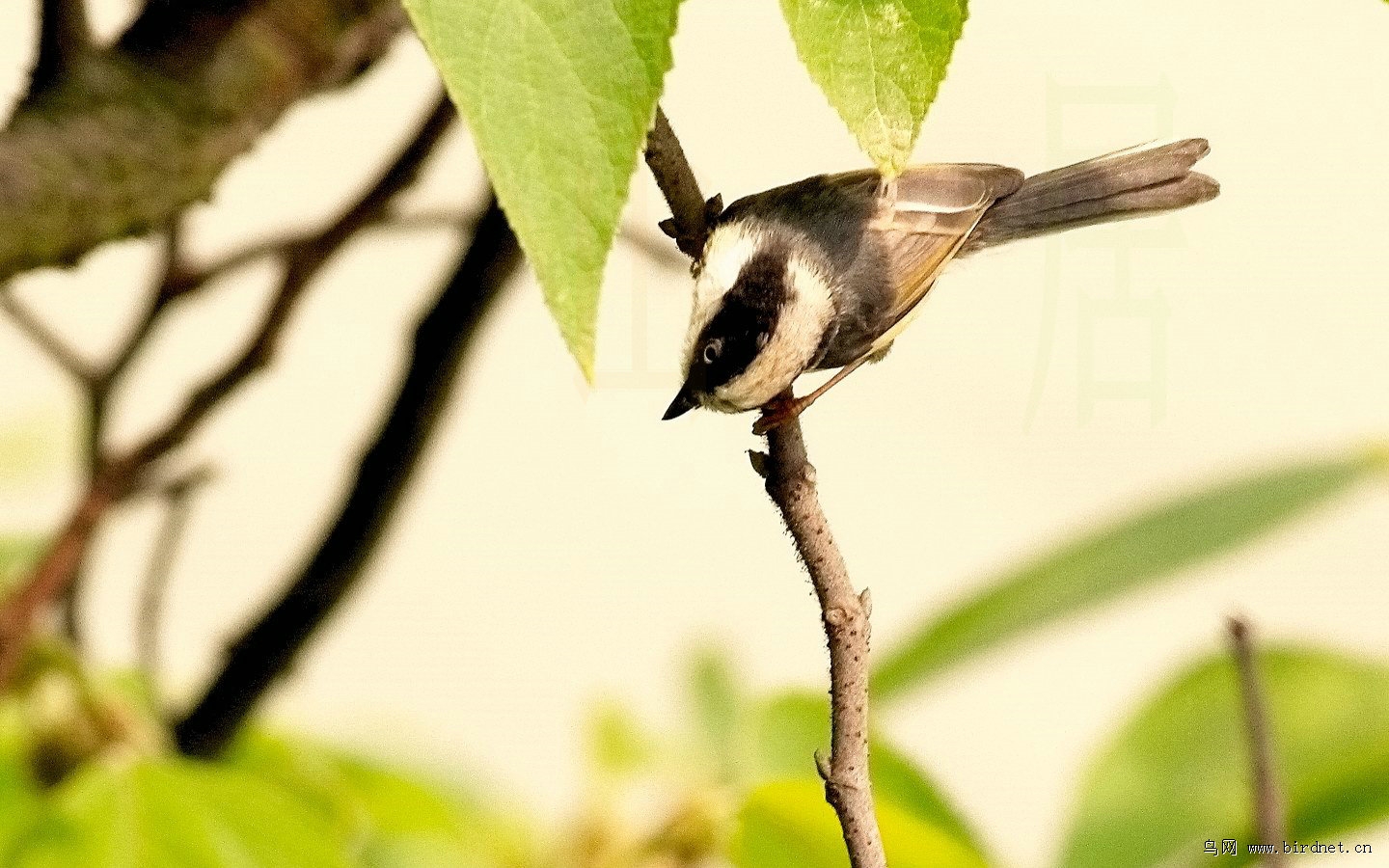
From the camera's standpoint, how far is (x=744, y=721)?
0.65 meters

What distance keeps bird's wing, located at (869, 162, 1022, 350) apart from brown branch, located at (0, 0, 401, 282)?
0.16 m

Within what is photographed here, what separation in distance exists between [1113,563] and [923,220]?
24 cm

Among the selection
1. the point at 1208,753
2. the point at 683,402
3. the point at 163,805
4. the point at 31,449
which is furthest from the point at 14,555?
the point at 1208,753

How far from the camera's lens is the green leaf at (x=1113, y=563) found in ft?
1.80

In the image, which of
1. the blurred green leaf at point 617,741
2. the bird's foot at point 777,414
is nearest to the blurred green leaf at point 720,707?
the blurred green leaf at point 617,741

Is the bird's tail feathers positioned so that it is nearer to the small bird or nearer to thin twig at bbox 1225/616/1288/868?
the small bird

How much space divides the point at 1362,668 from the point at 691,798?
25 centimetres

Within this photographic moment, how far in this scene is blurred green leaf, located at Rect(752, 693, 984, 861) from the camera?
0.38m

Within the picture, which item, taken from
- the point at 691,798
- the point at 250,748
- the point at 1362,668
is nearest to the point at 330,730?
the point at 250,748

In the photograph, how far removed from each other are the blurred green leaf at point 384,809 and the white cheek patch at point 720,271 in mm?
240

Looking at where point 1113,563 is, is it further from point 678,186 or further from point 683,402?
point 678,186

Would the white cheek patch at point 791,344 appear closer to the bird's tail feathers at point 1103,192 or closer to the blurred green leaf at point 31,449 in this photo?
the bird's tail feathers at point 1103,192

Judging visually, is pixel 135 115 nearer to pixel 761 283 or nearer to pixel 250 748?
pixel 761 283

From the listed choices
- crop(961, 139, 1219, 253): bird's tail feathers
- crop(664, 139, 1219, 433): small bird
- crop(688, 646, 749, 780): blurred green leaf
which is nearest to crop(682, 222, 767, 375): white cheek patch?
crop(664, 139, 1219, 433): small bird
